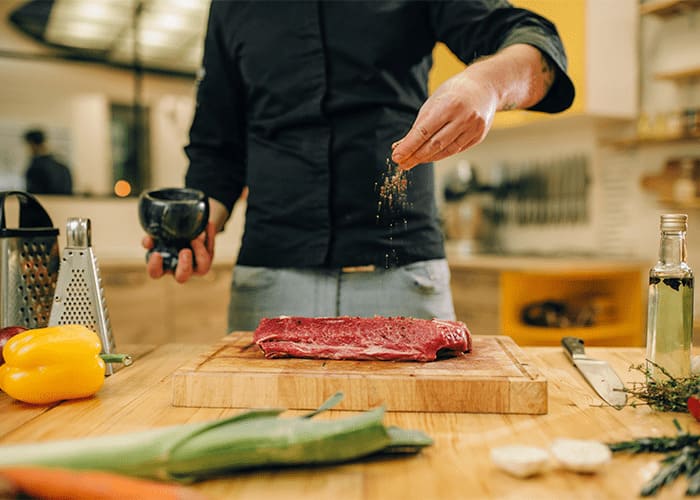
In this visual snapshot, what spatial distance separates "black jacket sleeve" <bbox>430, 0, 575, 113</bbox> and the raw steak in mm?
565

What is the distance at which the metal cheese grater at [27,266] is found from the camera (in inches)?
48.2

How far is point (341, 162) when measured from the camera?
61.3 inches

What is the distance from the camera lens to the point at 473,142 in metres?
1.13

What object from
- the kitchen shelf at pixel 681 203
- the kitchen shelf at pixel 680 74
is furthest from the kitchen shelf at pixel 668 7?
the kitchen shelf at pixel 681 203

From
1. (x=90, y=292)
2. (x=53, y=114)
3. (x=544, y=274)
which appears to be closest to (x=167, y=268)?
(x=90, y=292)

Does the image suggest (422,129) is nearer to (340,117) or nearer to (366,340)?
(366,340)

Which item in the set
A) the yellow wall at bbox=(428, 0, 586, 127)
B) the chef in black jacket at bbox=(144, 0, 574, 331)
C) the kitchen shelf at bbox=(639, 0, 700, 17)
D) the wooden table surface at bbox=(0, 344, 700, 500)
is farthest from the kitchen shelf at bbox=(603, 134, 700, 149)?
the wooden table surface at bbox=(0, 344, 700, 500)

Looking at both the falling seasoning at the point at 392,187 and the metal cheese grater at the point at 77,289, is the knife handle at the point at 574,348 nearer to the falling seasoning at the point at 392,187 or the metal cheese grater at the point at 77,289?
the falling seasoning at the point at 392,187

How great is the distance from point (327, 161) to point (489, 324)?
1.94 metres

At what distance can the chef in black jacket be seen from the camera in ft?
4.98

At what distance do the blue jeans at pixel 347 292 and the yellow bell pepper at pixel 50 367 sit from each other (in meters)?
0.61

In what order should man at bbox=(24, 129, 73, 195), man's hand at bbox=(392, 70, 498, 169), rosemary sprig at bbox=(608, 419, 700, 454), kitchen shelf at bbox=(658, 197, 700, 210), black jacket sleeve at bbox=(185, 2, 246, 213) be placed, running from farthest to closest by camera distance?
1. man at bbox=(24, 129, 73, 195)
2. kitchen shelf at bbox=(658, 197, 700, 210)
3. black jacket sleeve at bbox=(185, 2, 246, 213)
4. man's hand at bbox=(392, 70, 498, 169)
5. rosemary sprig at bbox=(608, 419, 700, 454)

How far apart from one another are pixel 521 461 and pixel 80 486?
47cm

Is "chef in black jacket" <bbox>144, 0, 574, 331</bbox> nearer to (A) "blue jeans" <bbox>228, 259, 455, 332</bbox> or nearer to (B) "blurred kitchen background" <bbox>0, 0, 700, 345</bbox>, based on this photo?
(A) "blue jeans" <bbox>228, 259, 455, 332</bbox>
